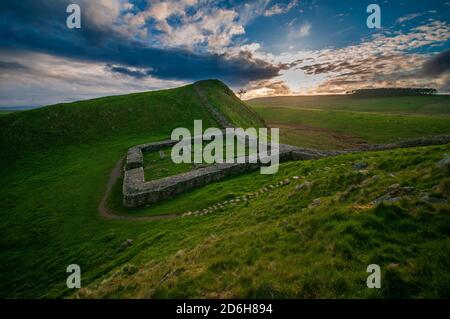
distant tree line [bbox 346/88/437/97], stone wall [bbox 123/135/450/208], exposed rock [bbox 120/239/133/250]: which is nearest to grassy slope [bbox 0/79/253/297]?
exposed rock [bbox 120/239/133/250]

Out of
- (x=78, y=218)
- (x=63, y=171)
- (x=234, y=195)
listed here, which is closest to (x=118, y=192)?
(x=78, y=218)

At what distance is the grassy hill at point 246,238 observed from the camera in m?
5.42

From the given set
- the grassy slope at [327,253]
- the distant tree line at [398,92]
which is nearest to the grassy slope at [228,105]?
the grassy slope at [327,253]

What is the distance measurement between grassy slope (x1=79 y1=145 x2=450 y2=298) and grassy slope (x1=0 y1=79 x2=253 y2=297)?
3.11 metres

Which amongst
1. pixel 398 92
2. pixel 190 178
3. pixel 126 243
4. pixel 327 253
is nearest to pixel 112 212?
pixel 126 243

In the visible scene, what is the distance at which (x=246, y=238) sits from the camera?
8.38 m

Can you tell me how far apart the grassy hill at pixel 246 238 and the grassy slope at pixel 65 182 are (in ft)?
0.36

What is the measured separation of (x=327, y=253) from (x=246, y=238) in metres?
3.07

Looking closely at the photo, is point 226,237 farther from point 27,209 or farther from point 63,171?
point 63,171

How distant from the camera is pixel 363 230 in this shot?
6527mm

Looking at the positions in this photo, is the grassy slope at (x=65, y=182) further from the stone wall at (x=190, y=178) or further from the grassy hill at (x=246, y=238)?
the stone wall at (x=190, y=178)

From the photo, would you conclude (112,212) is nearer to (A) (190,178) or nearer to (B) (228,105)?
(A) (190,178)

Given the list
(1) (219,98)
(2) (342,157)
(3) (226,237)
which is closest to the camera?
(3) (226,237)
